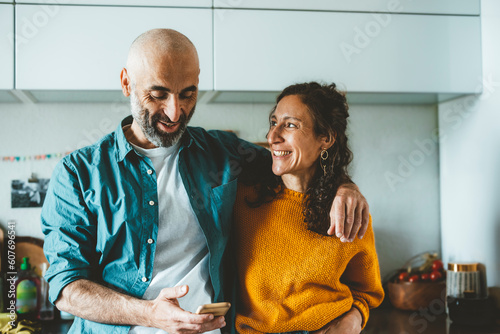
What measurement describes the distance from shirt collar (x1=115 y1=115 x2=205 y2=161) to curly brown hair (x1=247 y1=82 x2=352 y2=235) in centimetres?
22

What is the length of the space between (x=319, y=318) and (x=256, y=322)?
0.16 metres

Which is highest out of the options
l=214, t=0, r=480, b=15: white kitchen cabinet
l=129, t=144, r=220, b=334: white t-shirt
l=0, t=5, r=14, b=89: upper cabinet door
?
l=214, t=0, r=480, b=15: white kitchen cabinet

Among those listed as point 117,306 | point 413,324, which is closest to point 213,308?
point 117,306

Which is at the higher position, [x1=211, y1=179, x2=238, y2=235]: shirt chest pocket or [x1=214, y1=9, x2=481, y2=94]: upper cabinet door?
[x1=214, y1=9, x2=481, y2=94]: upper cabinet door

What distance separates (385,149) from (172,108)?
1343 millimetres

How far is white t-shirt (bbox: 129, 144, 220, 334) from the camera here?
1.14m

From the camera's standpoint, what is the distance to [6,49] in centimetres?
164

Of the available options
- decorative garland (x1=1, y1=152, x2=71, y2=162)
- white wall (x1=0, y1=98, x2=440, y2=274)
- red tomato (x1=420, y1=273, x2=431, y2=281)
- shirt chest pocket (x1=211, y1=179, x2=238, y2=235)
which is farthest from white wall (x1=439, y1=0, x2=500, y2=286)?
decorative garland (x1=1, y1=152, x2=71, y2=162)

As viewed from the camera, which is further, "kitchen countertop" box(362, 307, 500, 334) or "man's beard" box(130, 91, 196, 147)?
"kitchen countertop" box(362, 307, 500, 334)

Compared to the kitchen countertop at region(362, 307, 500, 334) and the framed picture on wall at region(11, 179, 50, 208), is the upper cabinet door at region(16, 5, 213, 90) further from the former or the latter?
the kitchen countertop at region(362, 307, 500, 334)

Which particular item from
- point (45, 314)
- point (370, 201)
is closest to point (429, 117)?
point (370, 201)

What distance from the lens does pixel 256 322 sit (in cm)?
121

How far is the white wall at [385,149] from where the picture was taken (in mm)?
2029

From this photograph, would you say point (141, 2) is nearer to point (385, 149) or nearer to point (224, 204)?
point (224, 204)
